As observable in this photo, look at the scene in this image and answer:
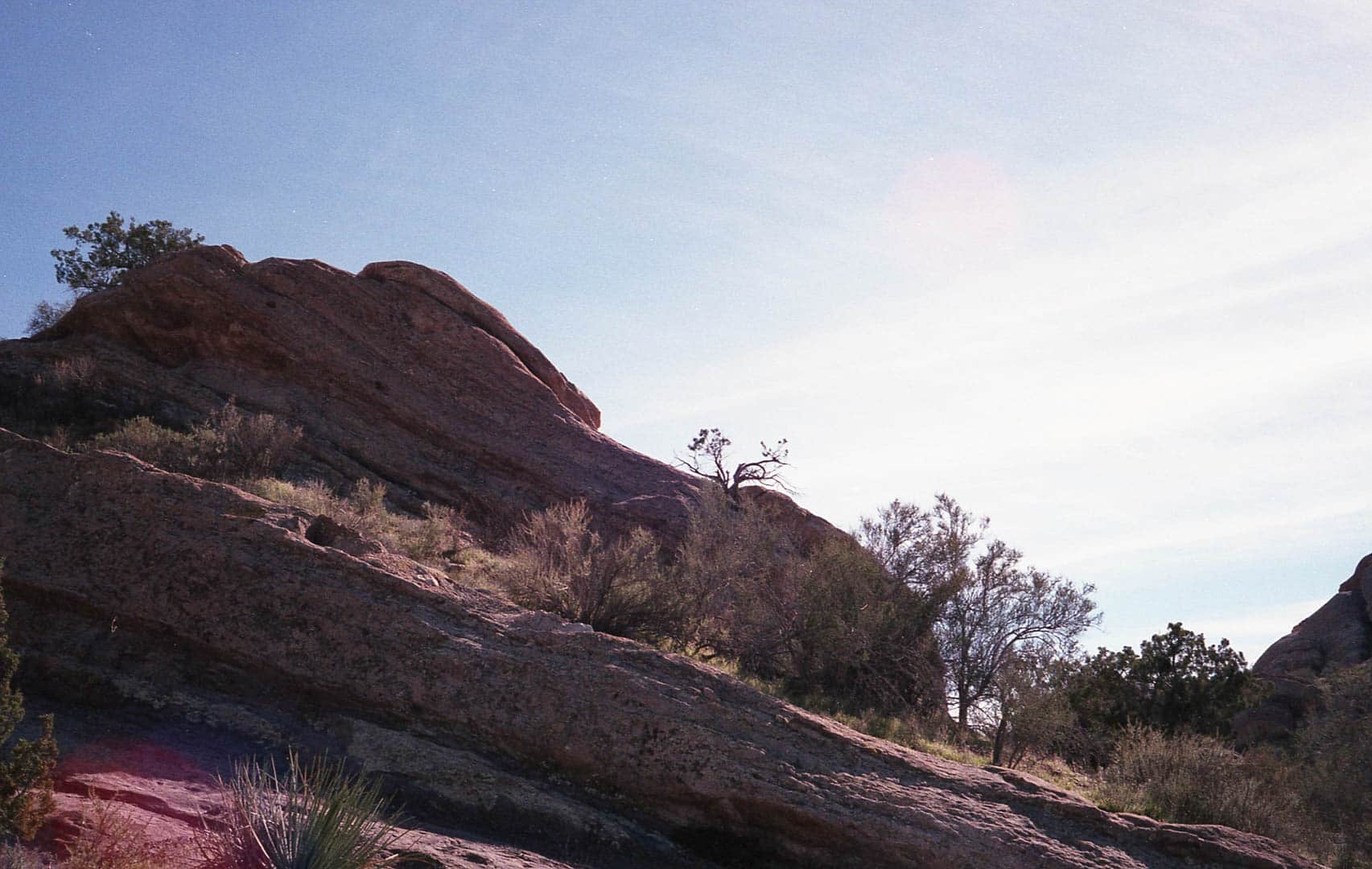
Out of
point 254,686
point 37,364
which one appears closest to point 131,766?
point 254,686

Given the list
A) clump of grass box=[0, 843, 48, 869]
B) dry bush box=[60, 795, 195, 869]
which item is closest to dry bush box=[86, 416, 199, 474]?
dry bush box=[60, 795, 195, 869]

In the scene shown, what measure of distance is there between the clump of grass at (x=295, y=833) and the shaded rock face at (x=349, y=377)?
12470 millimetres

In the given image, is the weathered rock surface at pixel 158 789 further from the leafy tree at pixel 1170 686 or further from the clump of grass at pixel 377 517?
the leafy tree at pixel 1170 686

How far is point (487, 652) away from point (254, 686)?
74.0 inches

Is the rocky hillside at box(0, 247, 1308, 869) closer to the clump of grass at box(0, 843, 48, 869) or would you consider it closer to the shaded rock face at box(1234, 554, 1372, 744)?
the clump of grass at box(0, 843, 48, 869)

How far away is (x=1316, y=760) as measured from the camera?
59.4 ft

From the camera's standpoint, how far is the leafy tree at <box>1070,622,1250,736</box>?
18547 millimetres

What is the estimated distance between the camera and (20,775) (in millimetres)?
4609

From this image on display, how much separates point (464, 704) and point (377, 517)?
7.83 m

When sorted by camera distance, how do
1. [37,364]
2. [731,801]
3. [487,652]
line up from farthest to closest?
1. [37,364]
2. [487,652]
3. [731,801]

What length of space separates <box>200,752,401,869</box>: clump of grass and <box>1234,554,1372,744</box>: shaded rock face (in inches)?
938

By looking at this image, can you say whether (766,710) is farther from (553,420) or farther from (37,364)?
(37,364)

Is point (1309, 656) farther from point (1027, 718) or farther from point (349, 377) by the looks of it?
point (349, 377)

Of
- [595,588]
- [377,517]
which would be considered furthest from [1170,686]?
[377,517]
